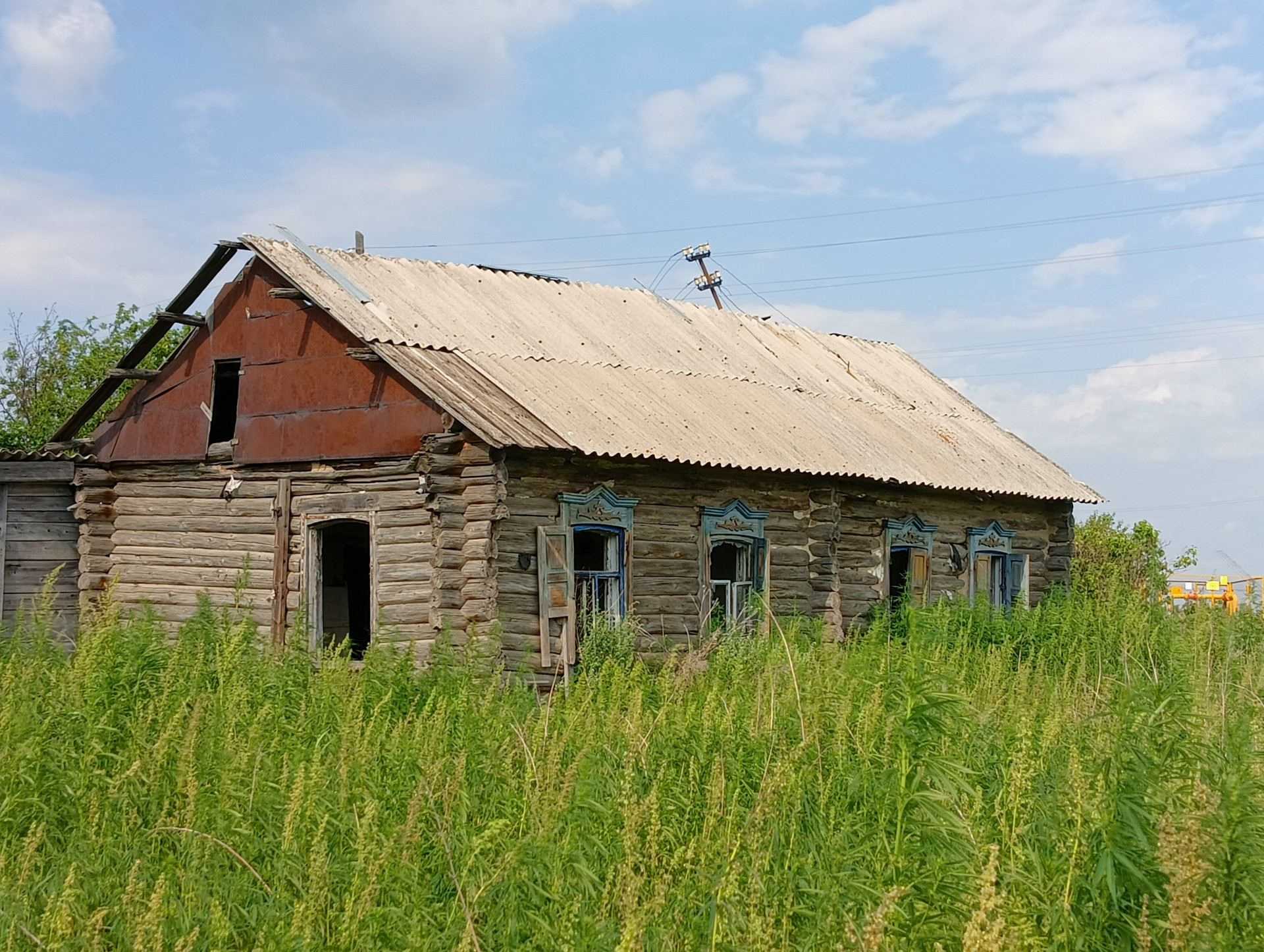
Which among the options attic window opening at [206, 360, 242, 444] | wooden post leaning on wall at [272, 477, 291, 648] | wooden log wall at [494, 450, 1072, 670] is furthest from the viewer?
attic window opening at [206, 360, 242, 444]

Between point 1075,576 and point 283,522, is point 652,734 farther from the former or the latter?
point 1075,576

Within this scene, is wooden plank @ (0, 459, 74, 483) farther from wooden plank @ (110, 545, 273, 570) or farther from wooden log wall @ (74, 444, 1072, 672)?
wooden plank @ (110, 545, 273, 570)

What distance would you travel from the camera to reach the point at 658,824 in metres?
4.21

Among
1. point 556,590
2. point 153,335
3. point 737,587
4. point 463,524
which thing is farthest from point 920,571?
point 153,335

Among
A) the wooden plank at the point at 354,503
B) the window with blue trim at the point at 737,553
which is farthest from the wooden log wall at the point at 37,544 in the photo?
the window with blue trim at the point at 737,553

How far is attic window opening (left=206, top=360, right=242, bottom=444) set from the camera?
1424 cm

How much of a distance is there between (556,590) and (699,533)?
2287 millimetres

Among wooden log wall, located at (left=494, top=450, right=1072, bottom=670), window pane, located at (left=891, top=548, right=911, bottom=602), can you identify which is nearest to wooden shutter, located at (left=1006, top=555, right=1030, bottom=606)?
wooden log wall, located at (left=494, top=450, right=1072, bottom=670)

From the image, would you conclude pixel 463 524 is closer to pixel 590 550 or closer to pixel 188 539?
pixel 590 550

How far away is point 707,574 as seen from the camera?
1375 centimetres

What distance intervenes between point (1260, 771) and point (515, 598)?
7114 mm

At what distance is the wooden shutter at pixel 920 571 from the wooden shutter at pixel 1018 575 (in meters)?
2.58

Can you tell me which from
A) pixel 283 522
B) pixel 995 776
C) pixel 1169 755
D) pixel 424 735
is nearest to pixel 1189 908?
pixel 1169 755

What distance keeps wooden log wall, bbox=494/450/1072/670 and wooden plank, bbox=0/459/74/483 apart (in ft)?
21.8
